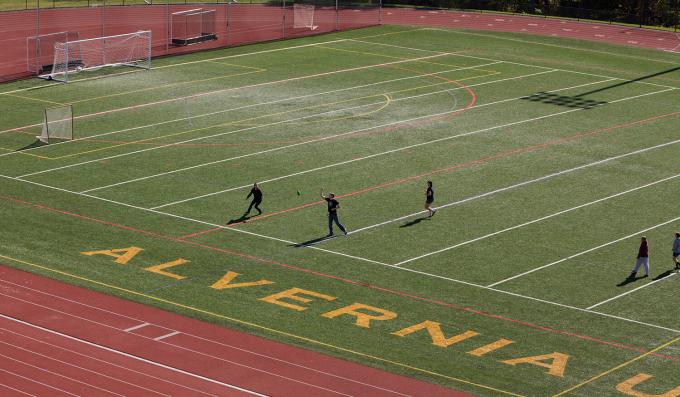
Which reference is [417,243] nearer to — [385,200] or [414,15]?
[385,200]

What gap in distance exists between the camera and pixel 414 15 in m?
102

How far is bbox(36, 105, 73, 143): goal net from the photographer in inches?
2377

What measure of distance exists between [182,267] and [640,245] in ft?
52.9

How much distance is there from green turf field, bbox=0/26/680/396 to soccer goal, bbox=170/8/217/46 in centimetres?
681

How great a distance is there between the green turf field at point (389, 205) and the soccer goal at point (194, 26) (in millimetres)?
6812

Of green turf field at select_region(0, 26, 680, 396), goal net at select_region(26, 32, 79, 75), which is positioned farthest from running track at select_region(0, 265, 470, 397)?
goal net at select_region(26, 32, 79, 75)

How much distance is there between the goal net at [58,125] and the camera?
60.4 meters

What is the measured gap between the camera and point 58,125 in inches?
2400

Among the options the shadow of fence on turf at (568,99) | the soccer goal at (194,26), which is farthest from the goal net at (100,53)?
the shadow of fence on turf at (568,99)

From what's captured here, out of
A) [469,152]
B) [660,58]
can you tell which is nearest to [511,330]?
[469,152]

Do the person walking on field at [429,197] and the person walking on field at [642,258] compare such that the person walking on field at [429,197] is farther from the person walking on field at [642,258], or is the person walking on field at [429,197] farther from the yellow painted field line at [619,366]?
the yellow painted field line at [619,366]

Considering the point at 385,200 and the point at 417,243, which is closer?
the point at 417,243

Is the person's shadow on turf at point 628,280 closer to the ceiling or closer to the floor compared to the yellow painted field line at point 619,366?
closer to the ceiling

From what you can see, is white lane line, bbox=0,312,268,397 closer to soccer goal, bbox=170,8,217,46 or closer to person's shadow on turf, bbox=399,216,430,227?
person's shadow on turf, bbox=399,216,430,227
